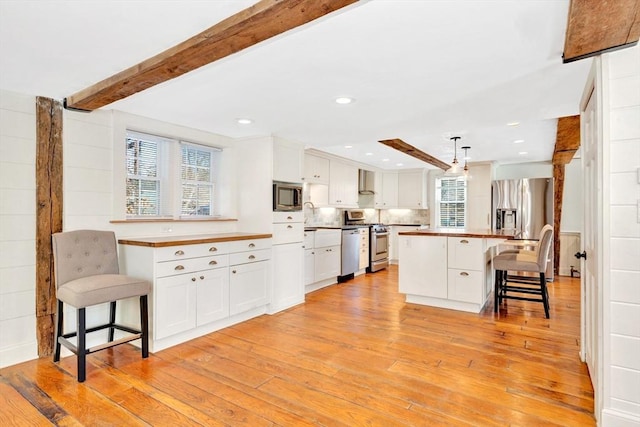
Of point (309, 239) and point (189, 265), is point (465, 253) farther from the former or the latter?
point (189, 265)

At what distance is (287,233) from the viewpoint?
434 centimetres

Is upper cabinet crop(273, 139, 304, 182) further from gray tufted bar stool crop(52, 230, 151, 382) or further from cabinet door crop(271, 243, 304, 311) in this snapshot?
gray tufted bar stool crop(52, 230, 151, 382)

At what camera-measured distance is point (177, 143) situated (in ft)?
12.5

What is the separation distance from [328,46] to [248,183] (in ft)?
8.37

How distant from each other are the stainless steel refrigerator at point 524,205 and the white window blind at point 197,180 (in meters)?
5.09

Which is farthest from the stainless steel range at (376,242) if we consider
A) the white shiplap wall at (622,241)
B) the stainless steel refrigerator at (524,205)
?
the white shiplap wall at (622,241)

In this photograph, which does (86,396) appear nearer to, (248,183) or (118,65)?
(118,65)

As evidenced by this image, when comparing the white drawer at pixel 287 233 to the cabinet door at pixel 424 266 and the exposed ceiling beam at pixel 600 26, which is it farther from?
the exposed ceiling beam at pixel 600 26

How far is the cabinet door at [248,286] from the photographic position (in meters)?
3.60

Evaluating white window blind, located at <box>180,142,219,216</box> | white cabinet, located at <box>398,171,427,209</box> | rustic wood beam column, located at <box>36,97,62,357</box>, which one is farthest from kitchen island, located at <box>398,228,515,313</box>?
rustic wood beam column, located at <box>36,97,62,357</box>

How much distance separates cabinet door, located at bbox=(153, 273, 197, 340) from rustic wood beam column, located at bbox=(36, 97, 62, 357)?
2.84 ft

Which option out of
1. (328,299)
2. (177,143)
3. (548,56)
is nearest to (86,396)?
(177,143)

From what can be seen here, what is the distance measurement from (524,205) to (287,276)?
4653mm

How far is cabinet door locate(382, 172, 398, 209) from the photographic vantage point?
8180 mm
